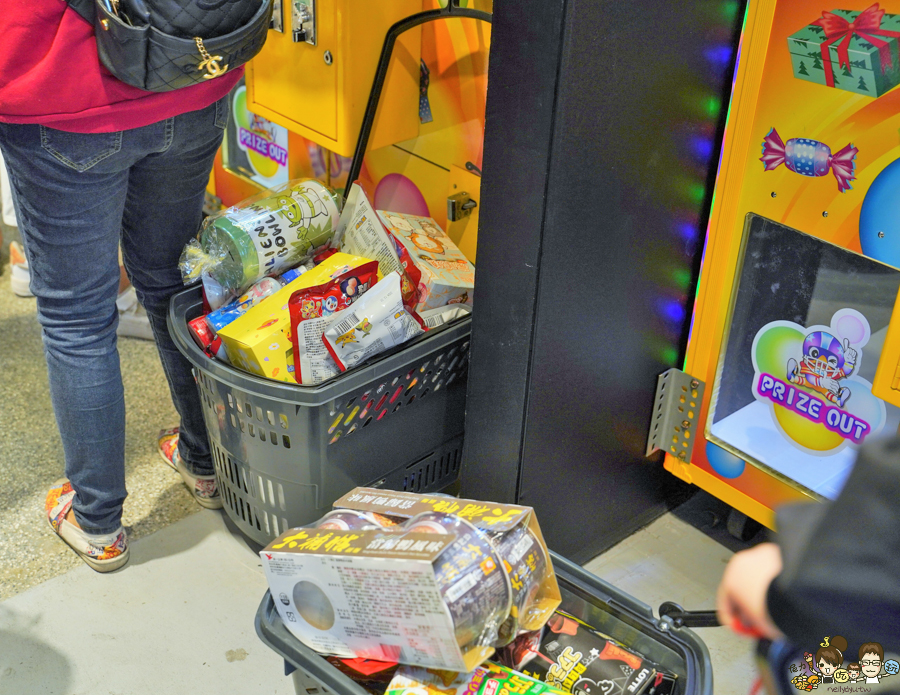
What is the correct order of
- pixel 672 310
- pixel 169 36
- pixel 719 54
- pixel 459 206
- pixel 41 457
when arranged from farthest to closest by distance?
1. pixel 41 457
2. pixel 459 206
3. pixel 672 310
4. pixel 719 54
5. pixel 169 36

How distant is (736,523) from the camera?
201 centimetres

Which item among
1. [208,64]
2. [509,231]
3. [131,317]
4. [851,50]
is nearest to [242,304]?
[208,64]

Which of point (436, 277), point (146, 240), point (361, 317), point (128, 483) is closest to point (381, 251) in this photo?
point (436, 277)

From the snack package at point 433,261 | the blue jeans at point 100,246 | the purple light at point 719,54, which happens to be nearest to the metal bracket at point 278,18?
the blue jeans at point 100,246

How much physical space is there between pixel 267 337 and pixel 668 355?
32.1 inches

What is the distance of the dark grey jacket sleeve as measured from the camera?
74 centimetres

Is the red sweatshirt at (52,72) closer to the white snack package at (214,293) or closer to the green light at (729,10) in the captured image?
the white snack package at (214,293)

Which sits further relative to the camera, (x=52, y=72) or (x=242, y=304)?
(x=242, y=304)

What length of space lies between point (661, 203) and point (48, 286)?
1118 mm

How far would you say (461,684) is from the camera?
1171 mm

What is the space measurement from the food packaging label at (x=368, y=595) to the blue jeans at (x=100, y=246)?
2.31ft

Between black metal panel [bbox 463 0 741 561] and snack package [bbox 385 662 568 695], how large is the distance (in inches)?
20.5

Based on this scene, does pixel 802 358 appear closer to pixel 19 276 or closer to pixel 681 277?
pixel 681 277

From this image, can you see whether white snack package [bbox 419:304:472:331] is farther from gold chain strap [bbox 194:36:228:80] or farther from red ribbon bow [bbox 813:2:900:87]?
red ribbon bow [bbox 813:2:900:87]
